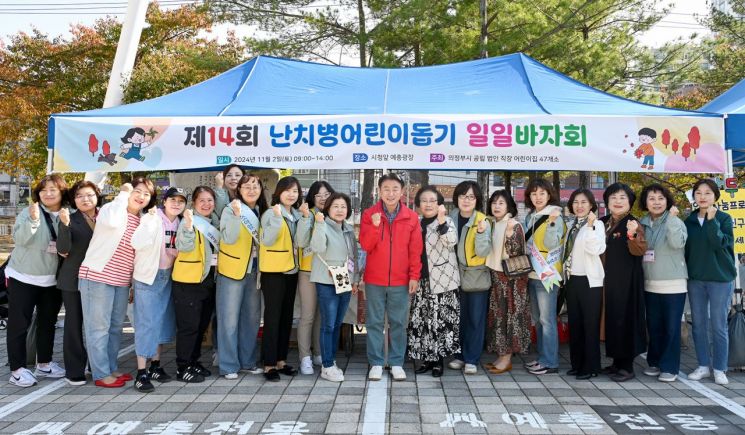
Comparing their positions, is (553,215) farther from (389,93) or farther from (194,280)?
(194,280)

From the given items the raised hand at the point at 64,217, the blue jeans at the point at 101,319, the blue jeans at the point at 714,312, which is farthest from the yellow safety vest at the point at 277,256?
the blue jeans at the point at 714,312

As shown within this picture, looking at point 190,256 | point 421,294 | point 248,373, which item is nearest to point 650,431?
point 421,294

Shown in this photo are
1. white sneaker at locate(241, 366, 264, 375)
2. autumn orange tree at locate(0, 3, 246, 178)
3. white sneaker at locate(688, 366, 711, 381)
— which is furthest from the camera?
autumn orange tree at locate(0, 3, 246, 178)

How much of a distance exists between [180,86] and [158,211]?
8.90 metres

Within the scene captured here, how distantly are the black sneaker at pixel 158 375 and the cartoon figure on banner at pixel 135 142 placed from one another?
5.76ft

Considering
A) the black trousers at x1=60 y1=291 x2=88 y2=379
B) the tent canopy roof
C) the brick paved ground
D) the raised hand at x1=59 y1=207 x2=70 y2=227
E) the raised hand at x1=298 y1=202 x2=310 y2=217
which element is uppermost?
the tent canopy roof

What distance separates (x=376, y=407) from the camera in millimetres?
4070

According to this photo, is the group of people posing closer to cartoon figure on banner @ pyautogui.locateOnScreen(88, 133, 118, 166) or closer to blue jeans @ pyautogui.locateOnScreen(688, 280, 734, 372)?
blue jeans @ pyautogui.locateOnScreen(688, 280, 734, 372)

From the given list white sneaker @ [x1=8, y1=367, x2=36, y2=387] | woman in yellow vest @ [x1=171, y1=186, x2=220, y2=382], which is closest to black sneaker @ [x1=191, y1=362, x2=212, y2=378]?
woman in yellow vest @ [x1=171, y1=186, x2=220, y2=382]

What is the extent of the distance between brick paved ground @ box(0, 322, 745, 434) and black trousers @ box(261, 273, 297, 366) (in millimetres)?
267

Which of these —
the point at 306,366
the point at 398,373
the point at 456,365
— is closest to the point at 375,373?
the point at 398,373

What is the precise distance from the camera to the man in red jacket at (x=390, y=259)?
4.68 m

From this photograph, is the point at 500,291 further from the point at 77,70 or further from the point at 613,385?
the point at 77,70

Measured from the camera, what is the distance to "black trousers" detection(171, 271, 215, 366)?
4.64 meters
